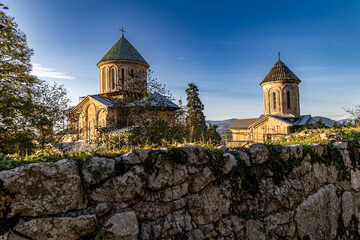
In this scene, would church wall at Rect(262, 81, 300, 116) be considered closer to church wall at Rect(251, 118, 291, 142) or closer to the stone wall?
church wall at Rect(251, 118, 291, 142)

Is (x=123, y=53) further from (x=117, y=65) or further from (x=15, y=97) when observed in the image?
(x=15, y=97)

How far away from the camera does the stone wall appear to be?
6.66 feet

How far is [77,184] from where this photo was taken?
220cm

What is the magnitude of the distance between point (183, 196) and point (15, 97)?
965cm

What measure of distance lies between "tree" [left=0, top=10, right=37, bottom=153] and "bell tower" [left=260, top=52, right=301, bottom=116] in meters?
23.2

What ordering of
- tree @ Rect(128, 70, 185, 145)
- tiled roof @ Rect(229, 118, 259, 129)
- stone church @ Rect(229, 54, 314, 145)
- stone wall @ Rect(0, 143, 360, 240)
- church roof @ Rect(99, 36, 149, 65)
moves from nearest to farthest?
stone wall @ Rect(0, 143, 360, 240) < tree @ Rect(128, 70, 185, 145) < church roof @ Rect(99, 36, 149, 65) < stone church @ Rect(229, 54, 314, 145) < tiled roof @ Rect(229, 118, 259, 129)

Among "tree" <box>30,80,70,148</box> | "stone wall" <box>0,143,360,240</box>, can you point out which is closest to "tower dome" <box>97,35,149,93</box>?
"tree" <box>30,80,70,148</box>

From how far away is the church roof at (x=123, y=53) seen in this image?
75.1 feet

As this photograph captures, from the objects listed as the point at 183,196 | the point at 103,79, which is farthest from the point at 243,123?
the point at 183,196

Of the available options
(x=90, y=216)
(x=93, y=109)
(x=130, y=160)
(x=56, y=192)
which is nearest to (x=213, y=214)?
(x=130, y=160)

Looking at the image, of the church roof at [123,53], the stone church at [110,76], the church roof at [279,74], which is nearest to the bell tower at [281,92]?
the church roof at [279,74]

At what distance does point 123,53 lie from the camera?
2309cm

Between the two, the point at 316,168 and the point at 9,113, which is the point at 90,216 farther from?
the point at 9,113

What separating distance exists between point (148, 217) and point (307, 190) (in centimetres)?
286
